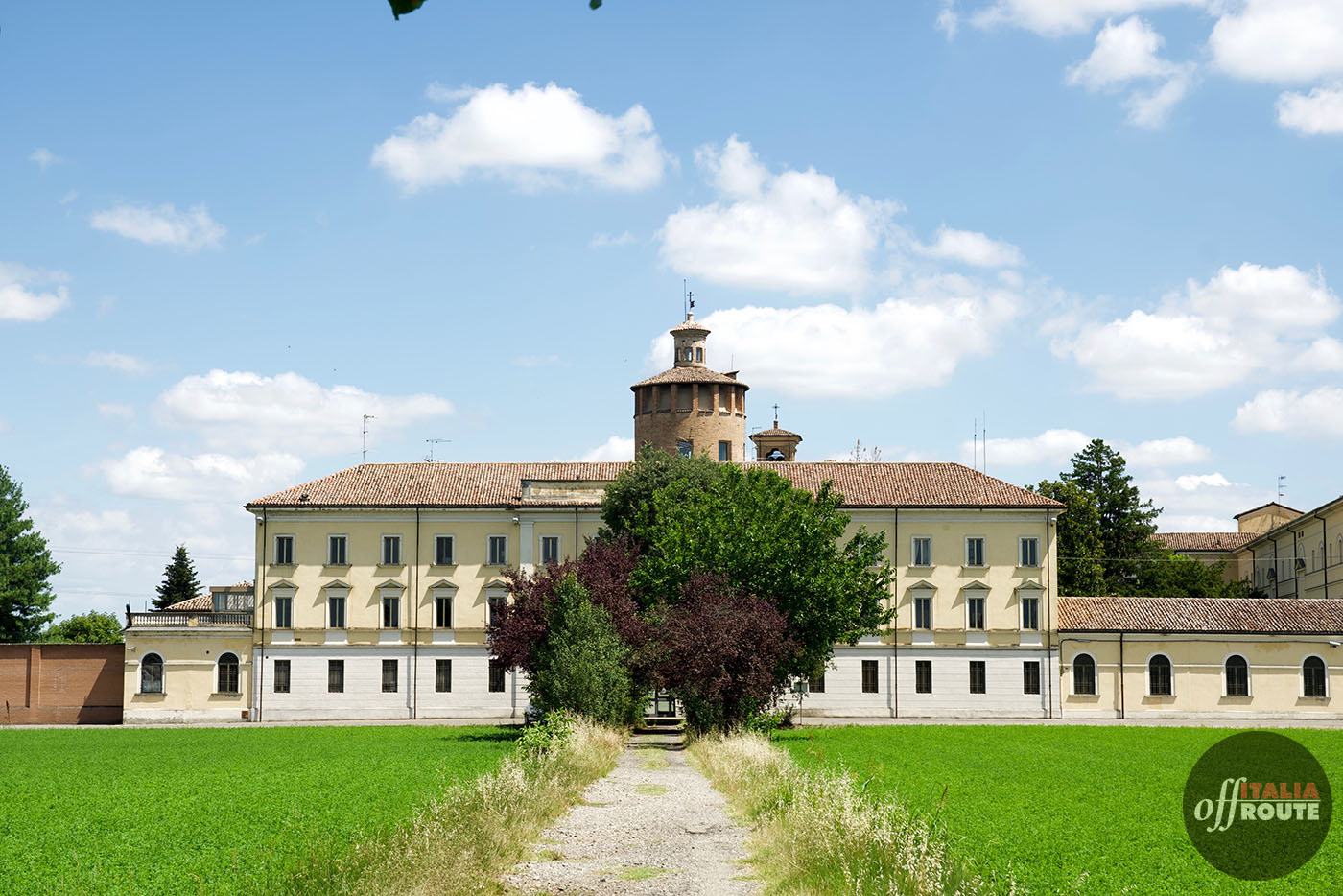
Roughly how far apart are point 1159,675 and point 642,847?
41.7 m

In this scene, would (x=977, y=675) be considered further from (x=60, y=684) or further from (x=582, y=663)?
(x=60, y=684)

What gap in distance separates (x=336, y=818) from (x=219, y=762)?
13.7 meters

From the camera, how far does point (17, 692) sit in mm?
55281

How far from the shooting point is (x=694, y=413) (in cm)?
6675

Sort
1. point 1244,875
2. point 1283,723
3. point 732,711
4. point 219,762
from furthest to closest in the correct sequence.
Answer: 1. point 1283,723
2. point 732,711
3. point 219,762
4. point 1244,875

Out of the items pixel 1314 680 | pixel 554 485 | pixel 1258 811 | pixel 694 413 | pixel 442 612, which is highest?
pixel 694 413

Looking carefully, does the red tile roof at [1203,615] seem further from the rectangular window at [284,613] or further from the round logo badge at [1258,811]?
the rectangular window at [284,613]

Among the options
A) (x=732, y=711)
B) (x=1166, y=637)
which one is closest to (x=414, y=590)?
(x=732, y=711)

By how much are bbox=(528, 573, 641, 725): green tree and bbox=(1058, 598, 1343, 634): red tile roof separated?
81.4 ft

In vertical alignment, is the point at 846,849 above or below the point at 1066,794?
above

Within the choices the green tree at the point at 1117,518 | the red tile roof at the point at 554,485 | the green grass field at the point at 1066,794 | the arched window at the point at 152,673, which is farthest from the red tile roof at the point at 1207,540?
the arched window at the point at 152,673

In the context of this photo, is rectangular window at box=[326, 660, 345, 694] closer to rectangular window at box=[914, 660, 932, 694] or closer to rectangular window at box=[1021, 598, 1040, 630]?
rectangular window at box=[914, 660, 932, 694]

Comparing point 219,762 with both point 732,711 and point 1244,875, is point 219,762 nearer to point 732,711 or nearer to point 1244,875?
point 732,711

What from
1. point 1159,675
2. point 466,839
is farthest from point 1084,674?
point 466,839
